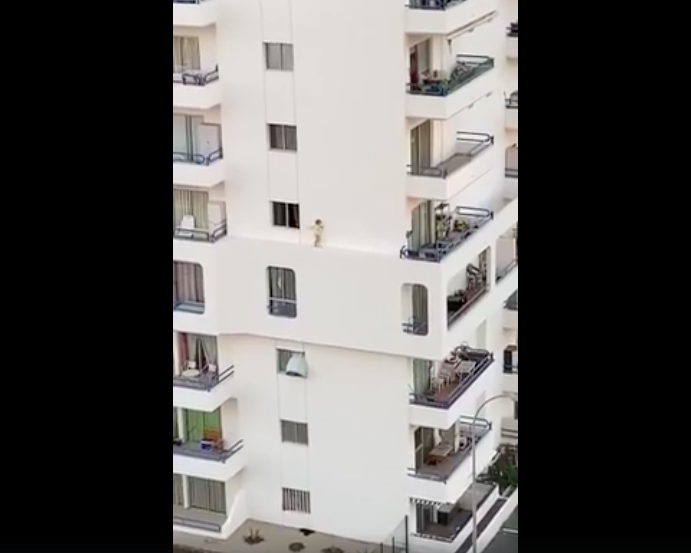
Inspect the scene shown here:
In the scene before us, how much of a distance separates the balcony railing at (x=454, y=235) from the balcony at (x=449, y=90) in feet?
3.33

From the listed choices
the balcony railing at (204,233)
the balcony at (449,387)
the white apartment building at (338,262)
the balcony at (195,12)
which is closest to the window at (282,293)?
the white apartment building at (338,262)

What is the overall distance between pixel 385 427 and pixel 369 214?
1787 mm

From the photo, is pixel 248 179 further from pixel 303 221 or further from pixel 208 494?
pixel 208 494

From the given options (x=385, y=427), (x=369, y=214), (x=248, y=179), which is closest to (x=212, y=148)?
(x=248, y=179)

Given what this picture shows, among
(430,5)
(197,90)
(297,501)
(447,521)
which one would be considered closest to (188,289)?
(197,90)

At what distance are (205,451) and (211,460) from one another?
0.38ft

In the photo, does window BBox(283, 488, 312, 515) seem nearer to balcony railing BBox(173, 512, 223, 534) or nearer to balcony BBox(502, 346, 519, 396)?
balcony railing BBox(173, 512, 223, 534)

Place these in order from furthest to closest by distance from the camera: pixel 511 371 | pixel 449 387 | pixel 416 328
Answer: pixel 511 371 → pixel 449 387 → pixel 416 328

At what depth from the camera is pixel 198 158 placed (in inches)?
612

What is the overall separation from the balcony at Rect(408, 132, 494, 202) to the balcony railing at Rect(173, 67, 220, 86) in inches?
67.9

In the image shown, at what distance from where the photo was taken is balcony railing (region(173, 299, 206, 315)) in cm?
1584

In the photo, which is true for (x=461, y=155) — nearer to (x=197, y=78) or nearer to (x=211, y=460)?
(x=197, y=78)

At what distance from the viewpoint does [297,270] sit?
50.4ft

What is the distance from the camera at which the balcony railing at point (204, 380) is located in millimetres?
15875
